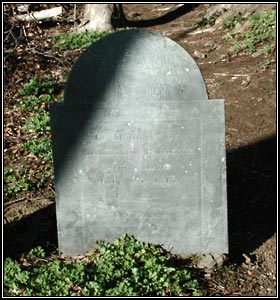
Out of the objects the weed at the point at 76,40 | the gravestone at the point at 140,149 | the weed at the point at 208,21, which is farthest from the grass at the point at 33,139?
the weed at the point at 208,21

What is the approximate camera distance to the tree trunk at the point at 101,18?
45.6 ft

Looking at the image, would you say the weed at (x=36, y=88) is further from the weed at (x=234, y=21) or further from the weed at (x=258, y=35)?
the weed at (x=234, y=21)

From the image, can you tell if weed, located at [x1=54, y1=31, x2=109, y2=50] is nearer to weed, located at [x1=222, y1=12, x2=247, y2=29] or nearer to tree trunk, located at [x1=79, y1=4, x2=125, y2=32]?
tree trunk, located at [x1=79, y1=4, x2=125, y2=32]

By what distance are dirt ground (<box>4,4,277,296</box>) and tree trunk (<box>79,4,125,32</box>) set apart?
2003 millimetres

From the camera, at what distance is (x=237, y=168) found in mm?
6840

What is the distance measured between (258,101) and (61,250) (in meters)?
4.35

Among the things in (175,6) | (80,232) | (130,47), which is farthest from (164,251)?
(175,6)

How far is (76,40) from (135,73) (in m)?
8.25

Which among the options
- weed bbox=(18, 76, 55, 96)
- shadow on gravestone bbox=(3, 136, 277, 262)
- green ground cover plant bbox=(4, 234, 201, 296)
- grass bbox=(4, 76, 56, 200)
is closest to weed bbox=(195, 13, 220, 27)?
grass bbox=(4, 76, 56, 200)

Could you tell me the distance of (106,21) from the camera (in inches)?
549

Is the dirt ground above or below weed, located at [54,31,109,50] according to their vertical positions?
below

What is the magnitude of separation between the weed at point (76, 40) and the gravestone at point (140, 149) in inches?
301

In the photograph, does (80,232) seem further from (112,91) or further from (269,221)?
(269,221)

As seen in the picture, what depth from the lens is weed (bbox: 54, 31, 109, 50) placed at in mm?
12406
